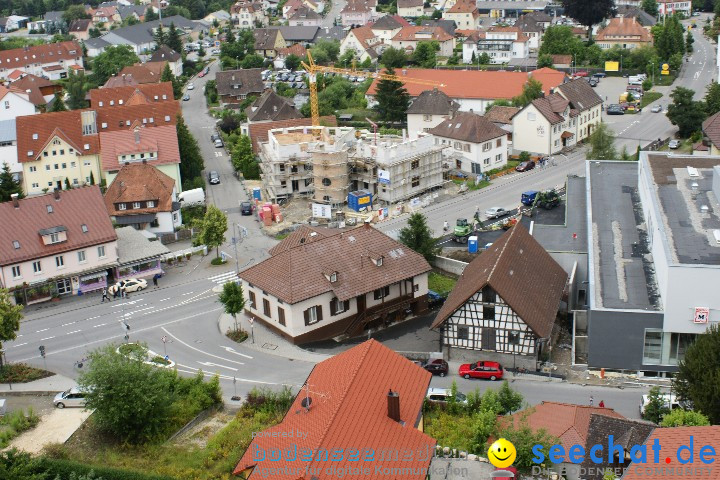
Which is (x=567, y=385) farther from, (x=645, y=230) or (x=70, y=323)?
(x=70, y=323)

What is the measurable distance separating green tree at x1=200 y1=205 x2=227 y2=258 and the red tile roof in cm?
3879

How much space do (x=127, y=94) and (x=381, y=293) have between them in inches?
2096

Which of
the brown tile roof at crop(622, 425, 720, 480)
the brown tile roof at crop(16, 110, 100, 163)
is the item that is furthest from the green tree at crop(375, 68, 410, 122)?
the brown tile roof at crop(622, 425, 720, 480)

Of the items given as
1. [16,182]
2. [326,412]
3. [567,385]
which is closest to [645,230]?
[567,385]

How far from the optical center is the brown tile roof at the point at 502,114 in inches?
2943

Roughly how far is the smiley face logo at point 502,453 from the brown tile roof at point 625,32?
92.0 meters

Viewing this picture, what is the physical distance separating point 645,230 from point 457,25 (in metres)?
97.9

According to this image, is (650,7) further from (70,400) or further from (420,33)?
(70,400)

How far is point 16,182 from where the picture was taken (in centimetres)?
6394

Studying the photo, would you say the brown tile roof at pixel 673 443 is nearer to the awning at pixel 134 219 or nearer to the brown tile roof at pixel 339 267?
the brown tile roof at pixel 339 267

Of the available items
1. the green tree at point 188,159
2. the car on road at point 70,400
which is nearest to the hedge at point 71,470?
the car on road at point 70,400

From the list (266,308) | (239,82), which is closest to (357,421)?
(266,308)

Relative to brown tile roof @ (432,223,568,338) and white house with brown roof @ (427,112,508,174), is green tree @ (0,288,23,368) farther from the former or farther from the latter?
white house with brown roof @ (427,112,508,174)

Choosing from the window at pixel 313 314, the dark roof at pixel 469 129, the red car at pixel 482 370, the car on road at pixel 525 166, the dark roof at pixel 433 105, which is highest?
the dark roof at pixel 433 105
